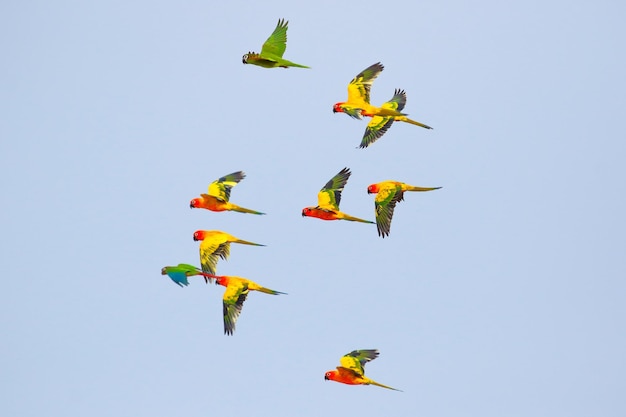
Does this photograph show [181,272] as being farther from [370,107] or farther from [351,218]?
[370,107]

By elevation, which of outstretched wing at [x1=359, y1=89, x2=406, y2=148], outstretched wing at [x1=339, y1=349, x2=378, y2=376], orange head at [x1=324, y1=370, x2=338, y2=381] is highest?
outstretched wing at [x1=359, y1=89, x2=406, y2=148]

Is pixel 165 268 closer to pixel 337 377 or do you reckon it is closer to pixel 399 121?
pixel 337 377

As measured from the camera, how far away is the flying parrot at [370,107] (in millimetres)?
51844

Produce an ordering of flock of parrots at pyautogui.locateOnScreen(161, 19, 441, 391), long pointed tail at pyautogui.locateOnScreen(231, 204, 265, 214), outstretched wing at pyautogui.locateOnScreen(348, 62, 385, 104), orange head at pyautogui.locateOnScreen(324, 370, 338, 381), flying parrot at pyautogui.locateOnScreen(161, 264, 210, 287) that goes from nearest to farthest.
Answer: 1. flying parrot at pyautogui.locateOnScreen(161, 264, 210, 287)
2. flock of parrots at pyautogui.locateOnScreen(161, 19, 441, 391)
3. long pointed tail at pyautogui.locateOnScreen(231, 204, 265, 214)
4. orange head at pyautogui.locateOnScreen(324, 370, 338, 381)
5. outstretched wing at pyautogui.locateOnScreen(348, 62, 385, 104)

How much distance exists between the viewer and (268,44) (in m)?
48.3

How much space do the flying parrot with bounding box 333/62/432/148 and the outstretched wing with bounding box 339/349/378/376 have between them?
7922 millimetres

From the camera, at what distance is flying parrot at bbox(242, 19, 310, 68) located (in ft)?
158

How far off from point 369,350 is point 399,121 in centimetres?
911

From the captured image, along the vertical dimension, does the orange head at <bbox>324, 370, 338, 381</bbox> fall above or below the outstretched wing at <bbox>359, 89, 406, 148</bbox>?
below

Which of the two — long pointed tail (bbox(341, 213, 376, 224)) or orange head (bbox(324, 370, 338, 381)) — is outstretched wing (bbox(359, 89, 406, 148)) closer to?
long pointed tail (bbox(341, 213, 376, 224))

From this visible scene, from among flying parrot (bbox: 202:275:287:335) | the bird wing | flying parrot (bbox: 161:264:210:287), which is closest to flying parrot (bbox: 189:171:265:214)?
the bird wing

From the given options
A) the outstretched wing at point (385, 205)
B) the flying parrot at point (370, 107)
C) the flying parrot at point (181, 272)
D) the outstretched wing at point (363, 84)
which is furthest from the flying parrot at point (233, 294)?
the outstretched wing at point (363, 84)

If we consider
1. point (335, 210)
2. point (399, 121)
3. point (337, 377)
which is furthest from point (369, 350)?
point (399, 121)

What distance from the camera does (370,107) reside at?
52562 millimetres
